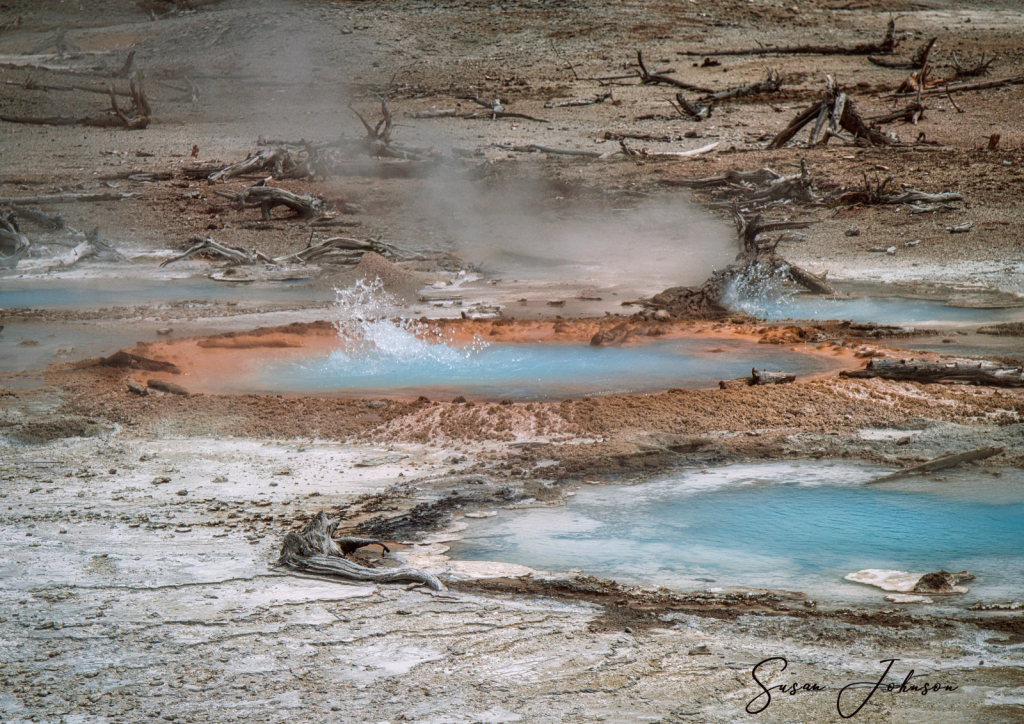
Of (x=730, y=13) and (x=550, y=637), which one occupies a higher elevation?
(x=730, y=13)

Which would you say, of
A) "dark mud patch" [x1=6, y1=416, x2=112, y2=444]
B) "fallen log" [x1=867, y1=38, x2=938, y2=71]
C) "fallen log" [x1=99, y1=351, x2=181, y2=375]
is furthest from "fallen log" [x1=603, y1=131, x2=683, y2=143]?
"dark mud patch" [x1=6, y1=416, x2=112, y2=444]

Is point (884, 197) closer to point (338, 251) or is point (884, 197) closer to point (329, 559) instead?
point (338, 251)

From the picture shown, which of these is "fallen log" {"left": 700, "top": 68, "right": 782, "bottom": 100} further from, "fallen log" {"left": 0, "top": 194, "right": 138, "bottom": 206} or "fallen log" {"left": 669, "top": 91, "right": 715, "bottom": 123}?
"fallen log" {"left": 0, "top": 194, "right": 138, "bottom": 206}

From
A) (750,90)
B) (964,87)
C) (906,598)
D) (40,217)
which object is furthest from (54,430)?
(964,87)

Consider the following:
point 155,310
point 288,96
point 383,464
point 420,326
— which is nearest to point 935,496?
point 383,464

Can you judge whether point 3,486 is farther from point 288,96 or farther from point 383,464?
point 288,96
